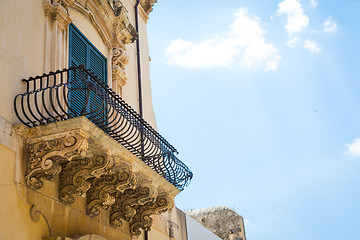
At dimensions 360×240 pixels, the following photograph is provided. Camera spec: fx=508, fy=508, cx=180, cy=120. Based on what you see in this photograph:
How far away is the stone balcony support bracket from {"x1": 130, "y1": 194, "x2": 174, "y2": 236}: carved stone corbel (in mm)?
219

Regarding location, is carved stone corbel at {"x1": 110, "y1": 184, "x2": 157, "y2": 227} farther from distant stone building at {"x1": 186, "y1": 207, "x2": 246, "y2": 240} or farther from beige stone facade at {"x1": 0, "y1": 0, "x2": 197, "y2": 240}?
distant stone building at {"x1": 186, "y1": 207, "x2": 246, "y2": 240}

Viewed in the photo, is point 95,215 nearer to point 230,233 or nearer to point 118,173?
point 118,173

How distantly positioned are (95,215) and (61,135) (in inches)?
74.8

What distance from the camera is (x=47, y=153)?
6129mm

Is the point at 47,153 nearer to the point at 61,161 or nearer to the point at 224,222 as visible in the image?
the point at 61,161

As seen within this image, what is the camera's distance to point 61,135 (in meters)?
6.11

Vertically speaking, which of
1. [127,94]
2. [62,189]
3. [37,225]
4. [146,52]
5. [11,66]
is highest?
[146,52]

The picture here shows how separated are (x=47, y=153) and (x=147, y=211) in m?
2.88

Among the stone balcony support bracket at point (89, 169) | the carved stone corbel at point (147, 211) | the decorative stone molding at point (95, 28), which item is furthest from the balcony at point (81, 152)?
the decorative stone molding at point (95, 28)

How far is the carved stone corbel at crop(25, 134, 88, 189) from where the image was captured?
609cm

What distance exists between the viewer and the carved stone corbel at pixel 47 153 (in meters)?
6.09

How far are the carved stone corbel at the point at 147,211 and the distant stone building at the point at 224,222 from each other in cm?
908

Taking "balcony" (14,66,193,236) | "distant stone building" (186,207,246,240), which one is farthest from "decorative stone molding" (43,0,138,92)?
"distant stone building" (186,207,246,240)

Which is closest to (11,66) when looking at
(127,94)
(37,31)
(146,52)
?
(37,31)
